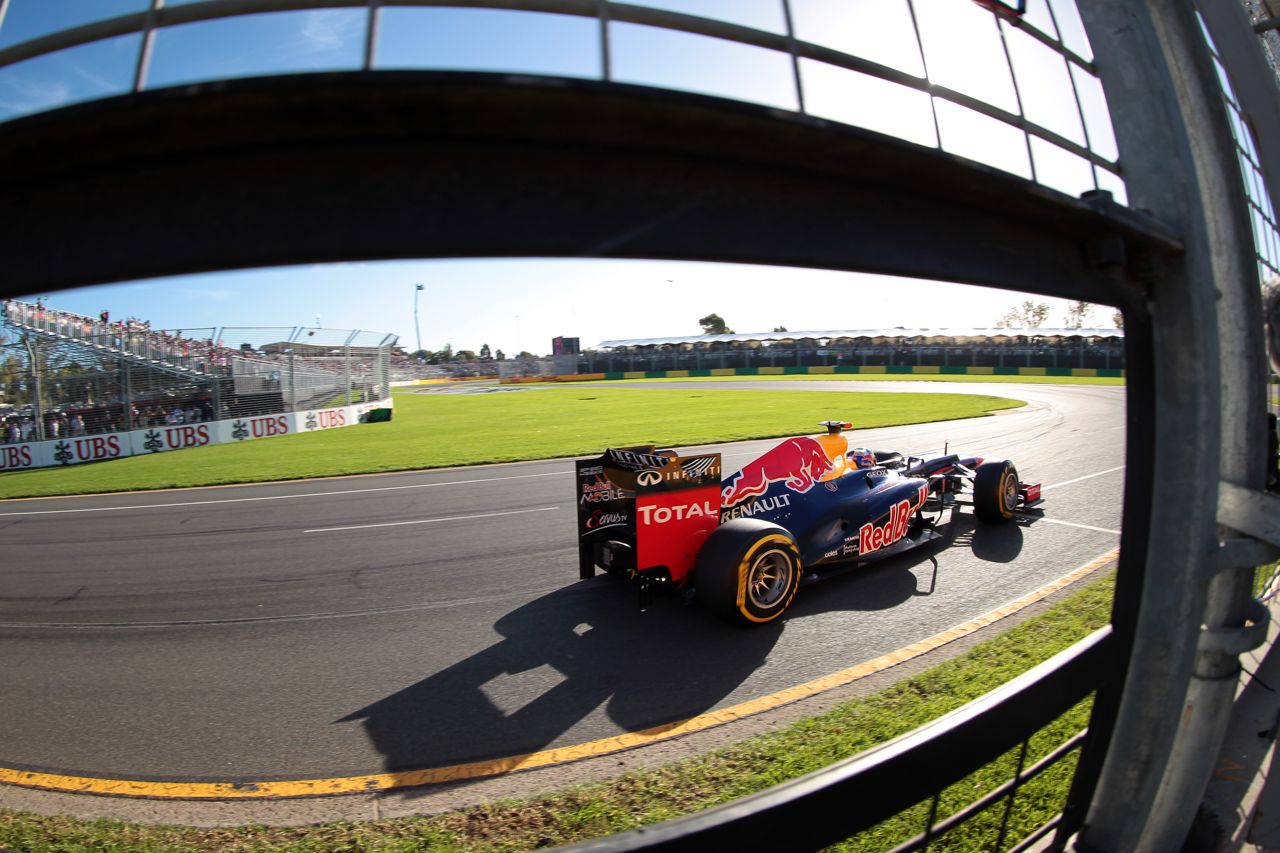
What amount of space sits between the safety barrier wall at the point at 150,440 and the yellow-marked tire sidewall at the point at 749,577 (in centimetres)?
1964

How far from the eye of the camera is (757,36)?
151 cm

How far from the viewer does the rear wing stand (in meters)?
4.84

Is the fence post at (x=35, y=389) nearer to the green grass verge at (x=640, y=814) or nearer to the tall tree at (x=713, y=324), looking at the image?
the green grass verge at (x=640, y=814)

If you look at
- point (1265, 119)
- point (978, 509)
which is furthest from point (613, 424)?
point (1265, 119)

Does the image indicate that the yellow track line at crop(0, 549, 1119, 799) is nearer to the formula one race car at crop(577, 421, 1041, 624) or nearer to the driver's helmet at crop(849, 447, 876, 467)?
the formula one race car at crop(577, 421, 1041, 624)

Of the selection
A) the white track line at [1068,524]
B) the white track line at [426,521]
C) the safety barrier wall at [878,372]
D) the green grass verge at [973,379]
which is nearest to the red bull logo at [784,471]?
the white track line at [1068,524]

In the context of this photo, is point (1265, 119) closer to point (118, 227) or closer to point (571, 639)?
point (118, 227)

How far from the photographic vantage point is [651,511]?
4844 mm

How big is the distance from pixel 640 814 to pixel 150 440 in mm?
20785

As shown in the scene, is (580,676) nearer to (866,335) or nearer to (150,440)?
(150,440)

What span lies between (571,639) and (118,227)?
13.0 ft

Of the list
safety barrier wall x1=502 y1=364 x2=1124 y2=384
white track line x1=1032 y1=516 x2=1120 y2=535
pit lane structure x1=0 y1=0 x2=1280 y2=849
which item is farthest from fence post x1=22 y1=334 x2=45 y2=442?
safety barrier wall x1=502 y1=364 x2=1124 y2=384

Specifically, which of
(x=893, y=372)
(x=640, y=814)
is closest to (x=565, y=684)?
(x=640, y=814)

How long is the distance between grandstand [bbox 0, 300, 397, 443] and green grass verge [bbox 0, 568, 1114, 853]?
1891cm
